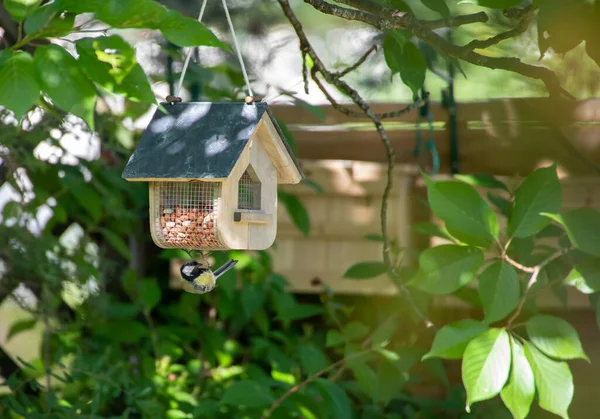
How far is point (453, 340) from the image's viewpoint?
1.40 meters

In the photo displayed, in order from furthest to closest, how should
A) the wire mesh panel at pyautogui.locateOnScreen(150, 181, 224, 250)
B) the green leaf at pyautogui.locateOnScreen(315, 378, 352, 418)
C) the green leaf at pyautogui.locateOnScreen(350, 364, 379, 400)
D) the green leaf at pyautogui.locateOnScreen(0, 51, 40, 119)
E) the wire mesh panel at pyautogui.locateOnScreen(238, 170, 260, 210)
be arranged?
the green leaf at pyautogui.locateOnScreen(350, 364, 379, 400), the green leaf at pyautogui.locateOnScreen(315, 378, 352, 418), the wire mesh panel at pyautogui.locateOnScreen(238, 170, 260, 210), the wire mesh panel at pyautogui.locateOnScreen(150, 181, 224, 250), the green leaf at pyautogui.locateOnScreen(0, 51, 40, 119)

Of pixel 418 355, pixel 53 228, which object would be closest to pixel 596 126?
pixel 418 355

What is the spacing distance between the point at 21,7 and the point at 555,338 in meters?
1.12

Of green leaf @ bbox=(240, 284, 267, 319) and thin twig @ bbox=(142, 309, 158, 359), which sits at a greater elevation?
green leaf @ bbox=(240, 284, 267, 319)

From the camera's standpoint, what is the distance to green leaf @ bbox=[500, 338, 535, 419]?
1.33 m

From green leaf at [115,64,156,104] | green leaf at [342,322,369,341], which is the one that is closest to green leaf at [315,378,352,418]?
green leaf at [342,322,369,341]

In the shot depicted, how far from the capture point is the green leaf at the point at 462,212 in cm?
143

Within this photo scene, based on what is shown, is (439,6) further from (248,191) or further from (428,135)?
(428,135)

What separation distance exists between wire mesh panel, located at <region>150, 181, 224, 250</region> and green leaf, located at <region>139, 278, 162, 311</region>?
1.12 m

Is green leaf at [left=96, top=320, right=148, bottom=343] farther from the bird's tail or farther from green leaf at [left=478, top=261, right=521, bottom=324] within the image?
green leaf at [left=478, top=261, right=521, bottom=324]

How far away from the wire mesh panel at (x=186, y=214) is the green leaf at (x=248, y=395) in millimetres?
730

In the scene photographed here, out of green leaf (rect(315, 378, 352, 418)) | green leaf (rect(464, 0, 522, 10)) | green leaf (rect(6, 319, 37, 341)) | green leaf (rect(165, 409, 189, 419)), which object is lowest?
green leaf (rect(165, 409, 189, 419))

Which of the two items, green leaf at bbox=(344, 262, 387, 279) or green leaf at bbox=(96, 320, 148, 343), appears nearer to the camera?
green leaf at bbox=(344, 262, 387, 279)

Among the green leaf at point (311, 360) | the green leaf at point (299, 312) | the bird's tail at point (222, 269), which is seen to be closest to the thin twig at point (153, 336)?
the green leaf at point (299, 312)
